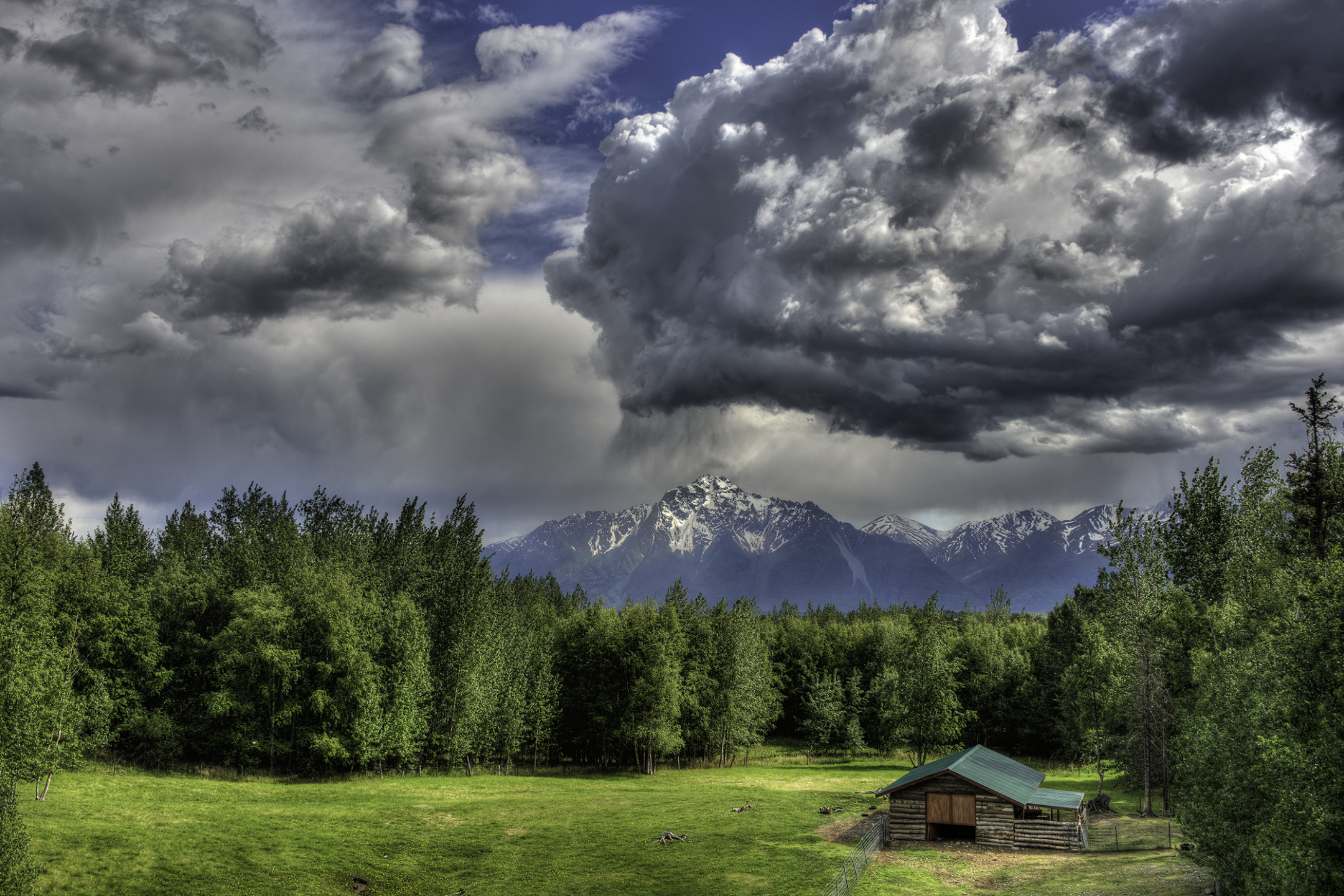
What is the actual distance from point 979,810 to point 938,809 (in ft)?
9.60

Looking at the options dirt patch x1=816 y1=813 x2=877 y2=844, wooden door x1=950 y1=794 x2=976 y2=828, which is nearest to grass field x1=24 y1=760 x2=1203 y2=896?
dirt patch x1=816 y1=813 x2=877 y2=844

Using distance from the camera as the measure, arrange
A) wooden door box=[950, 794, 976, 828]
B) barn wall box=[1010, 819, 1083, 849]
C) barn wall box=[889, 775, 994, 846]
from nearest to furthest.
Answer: barn wall box=[1010, 819, 1083, 849] → wooden door box=[950, 794, 976, 828] → barn wall box=[889, 775, 994, 846]

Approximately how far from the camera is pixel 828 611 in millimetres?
187500

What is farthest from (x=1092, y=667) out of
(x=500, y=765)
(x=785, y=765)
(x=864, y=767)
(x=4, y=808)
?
(x=4, y=808)

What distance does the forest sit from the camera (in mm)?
32062

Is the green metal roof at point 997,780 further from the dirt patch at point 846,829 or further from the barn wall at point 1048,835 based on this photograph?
the dirt patch at point 846,829

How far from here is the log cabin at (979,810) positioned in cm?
5244

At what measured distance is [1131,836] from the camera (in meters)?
55.6

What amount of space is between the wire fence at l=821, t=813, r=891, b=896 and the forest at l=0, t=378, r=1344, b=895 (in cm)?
1793

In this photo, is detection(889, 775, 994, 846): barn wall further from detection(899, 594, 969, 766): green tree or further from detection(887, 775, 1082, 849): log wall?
detection(899, 594, 969, 766): green tree

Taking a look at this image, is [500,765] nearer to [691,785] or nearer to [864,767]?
[691,785]

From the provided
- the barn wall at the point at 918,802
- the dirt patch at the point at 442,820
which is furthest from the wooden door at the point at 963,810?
the dirt patch at the point at 442,820

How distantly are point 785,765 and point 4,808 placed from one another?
97.5 meters

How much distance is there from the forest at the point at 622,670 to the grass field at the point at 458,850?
5320mm
